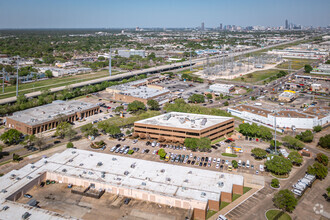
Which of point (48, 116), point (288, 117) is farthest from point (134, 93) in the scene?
point (288, 117)

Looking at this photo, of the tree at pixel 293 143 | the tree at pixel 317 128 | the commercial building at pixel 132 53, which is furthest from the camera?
the commercial building at pixel 132 53

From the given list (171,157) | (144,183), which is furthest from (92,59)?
(144,183)

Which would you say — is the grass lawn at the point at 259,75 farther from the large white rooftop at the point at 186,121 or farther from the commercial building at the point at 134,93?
the large white rooftop at the point at 186,121

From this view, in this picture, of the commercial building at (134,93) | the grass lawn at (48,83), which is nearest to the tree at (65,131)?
the commercial building at (134,93)

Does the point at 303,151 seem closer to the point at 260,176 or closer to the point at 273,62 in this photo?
the point at 260,176

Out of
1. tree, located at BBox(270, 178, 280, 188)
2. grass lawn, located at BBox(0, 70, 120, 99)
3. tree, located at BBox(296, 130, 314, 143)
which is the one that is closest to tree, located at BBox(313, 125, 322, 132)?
tree, located at BBox(296, 130, 314, 143)
